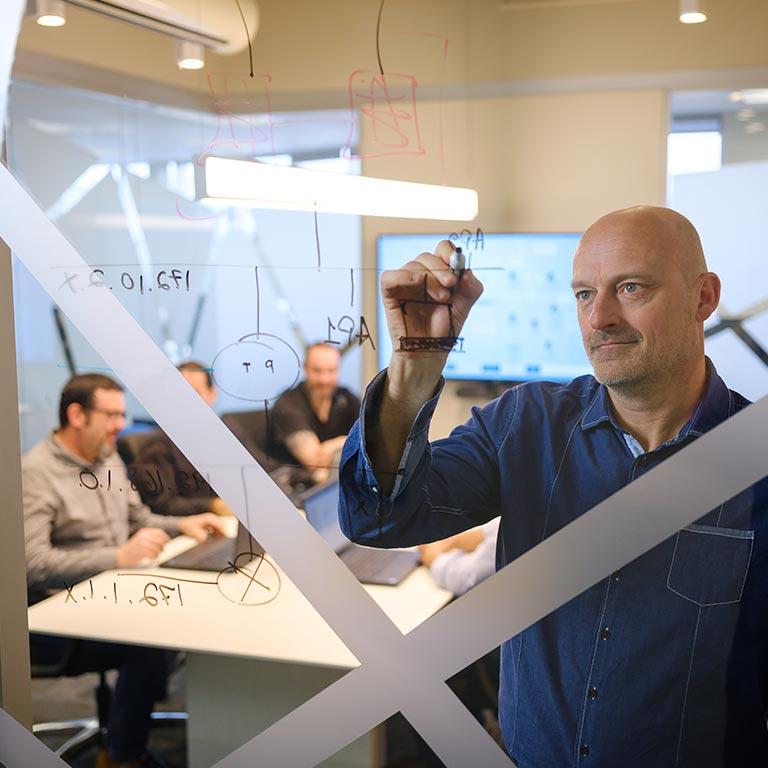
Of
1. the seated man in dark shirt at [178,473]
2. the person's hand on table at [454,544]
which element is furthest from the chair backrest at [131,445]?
the person's hand on table at [454,544]

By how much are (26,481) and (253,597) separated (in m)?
0.45

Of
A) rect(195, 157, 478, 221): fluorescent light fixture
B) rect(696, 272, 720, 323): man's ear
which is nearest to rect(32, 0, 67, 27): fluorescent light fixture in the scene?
rect(195, 157, 478, 221): fluorescent light fixture

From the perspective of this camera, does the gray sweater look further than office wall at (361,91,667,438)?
Yes

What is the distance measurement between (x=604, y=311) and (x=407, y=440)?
0.98 ft

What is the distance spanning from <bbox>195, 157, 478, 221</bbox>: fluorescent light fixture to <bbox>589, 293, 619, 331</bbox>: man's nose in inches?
7.7

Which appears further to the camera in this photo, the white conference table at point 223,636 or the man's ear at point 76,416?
the man's ear at point 76,416

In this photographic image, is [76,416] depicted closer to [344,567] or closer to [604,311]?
[344,567]

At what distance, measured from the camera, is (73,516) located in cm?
146

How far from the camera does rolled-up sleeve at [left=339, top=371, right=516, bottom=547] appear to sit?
118 centimetres

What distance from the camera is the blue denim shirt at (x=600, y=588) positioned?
108 cm

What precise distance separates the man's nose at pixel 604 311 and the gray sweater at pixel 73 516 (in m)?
0.69

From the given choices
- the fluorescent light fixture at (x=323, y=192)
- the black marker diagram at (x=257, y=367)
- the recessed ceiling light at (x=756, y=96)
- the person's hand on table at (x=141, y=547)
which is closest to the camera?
the recessed ceiling light at (x=756, y=96)

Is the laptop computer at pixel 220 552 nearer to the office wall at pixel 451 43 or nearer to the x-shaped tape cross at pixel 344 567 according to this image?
the x-shaped tape cross at pixel 344 567

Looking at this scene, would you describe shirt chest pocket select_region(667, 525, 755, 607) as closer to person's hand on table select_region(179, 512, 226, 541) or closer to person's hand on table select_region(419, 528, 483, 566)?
person's hand on table select_region(419, 528, 483, 566)
